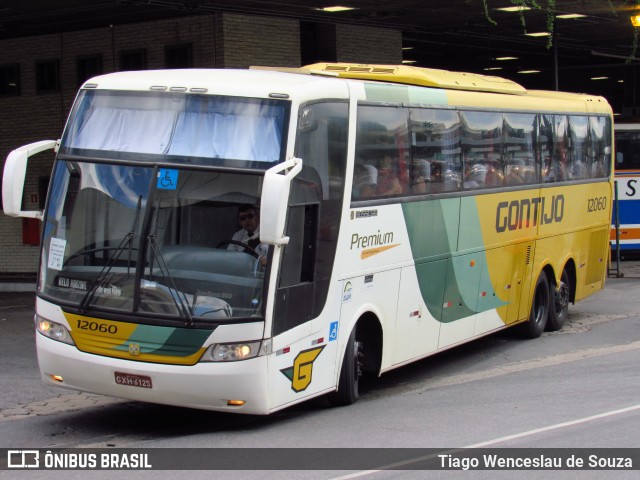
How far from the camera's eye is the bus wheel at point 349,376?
10.2m

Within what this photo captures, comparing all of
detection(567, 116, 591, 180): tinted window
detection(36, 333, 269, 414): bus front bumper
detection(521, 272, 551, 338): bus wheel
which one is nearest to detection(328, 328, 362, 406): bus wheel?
detection(36, 333, 269, 414): bus front bumper

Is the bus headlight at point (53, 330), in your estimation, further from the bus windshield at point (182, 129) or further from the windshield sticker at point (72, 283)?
the bus windshield at point (182, 129)

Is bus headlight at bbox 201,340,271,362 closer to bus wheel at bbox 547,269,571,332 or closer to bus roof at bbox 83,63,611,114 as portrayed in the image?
bus roof at bbox 83,63,611,114

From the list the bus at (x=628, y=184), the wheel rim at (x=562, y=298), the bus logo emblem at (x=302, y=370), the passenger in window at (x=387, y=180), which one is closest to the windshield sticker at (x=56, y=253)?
the bus logo emblem at (x=302, y=370)

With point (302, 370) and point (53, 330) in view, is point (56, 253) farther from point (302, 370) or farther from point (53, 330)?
point (302, 370)

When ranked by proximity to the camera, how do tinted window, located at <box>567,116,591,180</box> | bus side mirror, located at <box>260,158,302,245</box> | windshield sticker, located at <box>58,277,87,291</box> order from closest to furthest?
bus side mirror, located at <box>260,158,302,245</box> < windshield sticker, located at <box>58,277,87,291</box> < tinted window, located at <box>567,116,591,180</box>

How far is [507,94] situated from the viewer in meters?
14.4

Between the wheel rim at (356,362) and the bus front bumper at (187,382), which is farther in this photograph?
the wheel rim at (356,362)

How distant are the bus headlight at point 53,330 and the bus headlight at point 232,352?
4.34 feet

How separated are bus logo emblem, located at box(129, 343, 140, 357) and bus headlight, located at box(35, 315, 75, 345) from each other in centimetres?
64

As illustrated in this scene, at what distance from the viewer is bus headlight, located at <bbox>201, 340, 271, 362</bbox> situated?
8492 millimetres

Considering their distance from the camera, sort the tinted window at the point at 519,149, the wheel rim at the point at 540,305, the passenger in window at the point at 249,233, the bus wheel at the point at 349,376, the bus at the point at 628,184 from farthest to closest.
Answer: the bus at the point at 628,184
the wheel rim at the point at 540,305
the tinted window at the point at 519,149
the bus wheel at the point at 349,376
the passenger in window at the point at 249,233

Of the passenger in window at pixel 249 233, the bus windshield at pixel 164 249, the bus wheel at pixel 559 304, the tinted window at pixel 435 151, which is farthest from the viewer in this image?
the bus wheel at pixel 559 304

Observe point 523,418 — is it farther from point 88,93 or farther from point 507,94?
point 507,94
